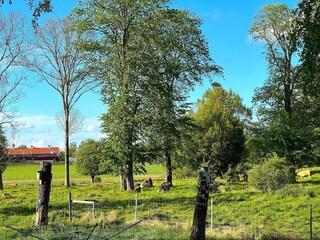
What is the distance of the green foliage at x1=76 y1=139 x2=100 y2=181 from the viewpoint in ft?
129

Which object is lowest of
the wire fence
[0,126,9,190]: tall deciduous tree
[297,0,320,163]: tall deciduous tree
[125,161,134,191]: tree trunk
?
the wire fence

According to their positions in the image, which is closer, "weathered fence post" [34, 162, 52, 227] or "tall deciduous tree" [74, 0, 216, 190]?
"weathered fence post" [34, 162, 52, 227]

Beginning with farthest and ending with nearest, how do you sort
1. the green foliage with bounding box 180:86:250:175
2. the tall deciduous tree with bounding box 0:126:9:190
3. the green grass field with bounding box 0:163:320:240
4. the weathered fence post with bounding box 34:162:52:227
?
the green foliage with bounding box 180:86:250:175 < the tall deciduous tree with bounding box 0:126:9:190 < the weathered fence post with bounding box 34:162:52:227 < the green grass field with bounding box 0:163:320:240

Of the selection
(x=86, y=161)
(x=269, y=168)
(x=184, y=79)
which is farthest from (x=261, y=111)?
(x=86, y=161)

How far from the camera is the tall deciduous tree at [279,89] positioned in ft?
72.9

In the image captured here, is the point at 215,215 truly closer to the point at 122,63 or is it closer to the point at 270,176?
the point at 270,176

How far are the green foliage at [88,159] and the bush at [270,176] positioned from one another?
2254 centimetres

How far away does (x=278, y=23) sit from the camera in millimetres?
23719

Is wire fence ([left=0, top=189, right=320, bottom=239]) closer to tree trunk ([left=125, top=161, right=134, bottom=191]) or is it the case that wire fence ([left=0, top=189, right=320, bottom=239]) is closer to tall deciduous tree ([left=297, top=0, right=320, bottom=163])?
tall deciduous tree ([left=297, top=0, right=320, bottom=163])

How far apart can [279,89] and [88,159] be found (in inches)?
880

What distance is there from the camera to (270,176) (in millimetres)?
18016

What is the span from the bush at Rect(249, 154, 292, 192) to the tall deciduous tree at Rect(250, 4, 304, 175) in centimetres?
337

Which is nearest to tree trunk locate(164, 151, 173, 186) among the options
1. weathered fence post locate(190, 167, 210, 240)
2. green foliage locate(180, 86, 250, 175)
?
green foliage locate(180, 86, 250, 175)

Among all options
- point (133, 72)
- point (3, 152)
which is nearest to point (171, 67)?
point (133, 72)
